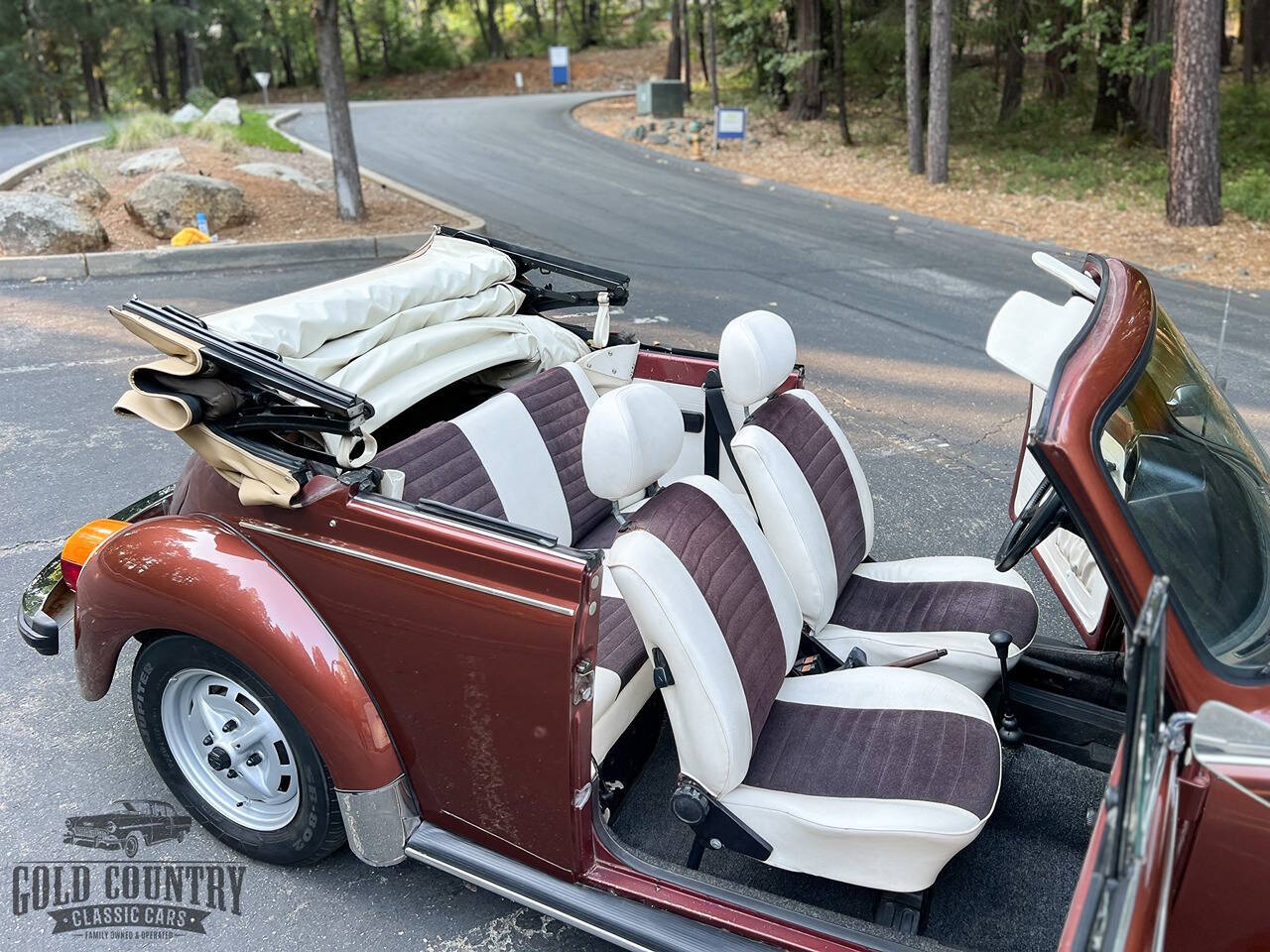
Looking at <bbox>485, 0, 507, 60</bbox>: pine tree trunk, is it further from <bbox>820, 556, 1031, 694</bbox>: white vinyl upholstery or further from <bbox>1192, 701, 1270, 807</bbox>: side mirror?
<bbox>1192, 701, 1270, 807</bbox>: side mirror

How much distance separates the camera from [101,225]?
10484mm

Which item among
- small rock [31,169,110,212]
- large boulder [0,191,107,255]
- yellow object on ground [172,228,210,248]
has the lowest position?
yellow object on ground [172,228,210,248]

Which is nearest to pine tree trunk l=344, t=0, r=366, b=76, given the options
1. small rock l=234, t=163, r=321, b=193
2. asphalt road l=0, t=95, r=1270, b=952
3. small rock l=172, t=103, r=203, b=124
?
small rock l=172, t=103, r=203, b=124

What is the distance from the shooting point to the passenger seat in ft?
7.48

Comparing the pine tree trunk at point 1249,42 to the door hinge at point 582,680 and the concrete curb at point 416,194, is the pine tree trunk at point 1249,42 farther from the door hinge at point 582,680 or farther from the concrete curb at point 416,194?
the door hinge at point 582,680

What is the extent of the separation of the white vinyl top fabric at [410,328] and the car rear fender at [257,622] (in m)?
0.56

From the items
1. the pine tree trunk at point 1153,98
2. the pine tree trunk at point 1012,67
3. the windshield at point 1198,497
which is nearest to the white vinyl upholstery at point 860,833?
the windshield at point 1198,497

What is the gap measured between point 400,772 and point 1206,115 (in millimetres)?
12037

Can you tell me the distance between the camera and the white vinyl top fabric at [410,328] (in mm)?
2984

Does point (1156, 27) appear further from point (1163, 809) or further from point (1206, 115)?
point (1163, 809)

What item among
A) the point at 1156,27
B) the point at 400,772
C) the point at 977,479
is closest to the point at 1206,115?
the point at 1156,27

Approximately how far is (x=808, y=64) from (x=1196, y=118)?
10.3 m

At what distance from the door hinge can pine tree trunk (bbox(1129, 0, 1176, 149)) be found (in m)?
15.6

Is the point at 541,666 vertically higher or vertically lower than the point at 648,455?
lower
